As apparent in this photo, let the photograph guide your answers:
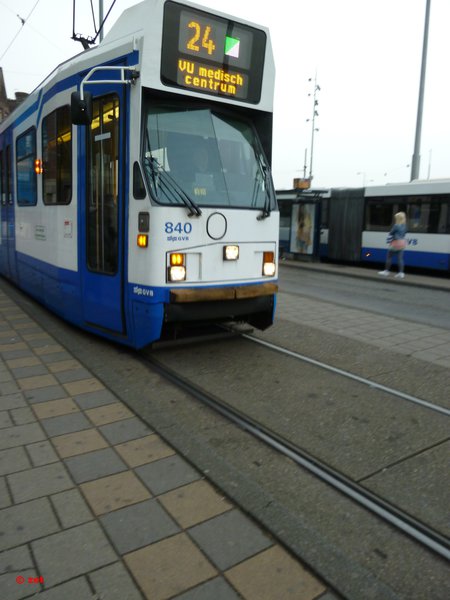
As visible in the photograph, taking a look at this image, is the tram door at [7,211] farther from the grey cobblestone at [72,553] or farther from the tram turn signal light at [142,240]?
the grey cobblestone at [72,553]

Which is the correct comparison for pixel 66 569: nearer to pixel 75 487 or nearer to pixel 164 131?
pixel 75 487

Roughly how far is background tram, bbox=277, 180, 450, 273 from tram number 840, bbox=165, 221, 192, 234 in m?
11.5

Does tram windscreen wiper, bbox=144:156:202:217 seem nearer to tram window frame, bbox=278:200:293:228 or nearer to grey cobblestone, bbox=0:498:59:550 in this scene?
grey cobblestone, bbox=0:498:59:550

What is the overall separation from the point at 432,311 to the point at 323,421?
598 centimetres

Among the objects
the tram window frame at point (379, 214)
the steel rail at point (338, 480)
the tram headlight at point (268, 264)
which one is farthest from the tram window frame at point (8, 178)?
the tram window frame at point (379, 214)

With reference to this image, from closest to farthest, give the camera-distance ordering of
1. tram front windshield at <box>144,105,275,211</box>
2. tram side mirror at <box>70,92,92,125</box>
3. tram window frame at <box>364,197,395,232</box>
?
tram side mirror at <box>70,92,92,125</box>
tram front windshield at <box>144,105,275,211</box>
tram window frame at <box>364,197,395,232</box>

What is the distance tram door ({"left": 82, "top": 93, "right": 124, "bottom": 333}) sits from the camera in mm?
4891

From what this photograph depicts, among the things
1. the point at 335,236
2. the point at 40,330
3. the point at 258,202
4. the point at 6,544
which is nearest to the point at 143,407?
the point at 6,544

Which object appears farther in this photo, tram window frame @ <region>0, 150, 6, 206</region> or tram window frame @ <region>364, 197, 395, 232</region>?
tram window frame @ <region>364, 197, 395, 232</region>

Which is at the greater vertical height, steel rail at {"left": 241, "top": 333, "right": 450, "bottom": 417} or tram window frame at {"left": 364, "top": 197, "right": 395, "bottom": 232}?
tram window frame at {"left": 364, "top": 197, "right": 395, "bottom": 232}

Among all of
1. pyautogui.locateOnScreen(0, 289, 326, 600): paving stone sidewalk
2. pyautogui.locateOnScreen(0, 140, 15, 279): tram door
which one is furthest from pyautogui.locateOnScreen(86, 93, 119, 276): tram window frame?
pyautogui.locateOnScreen(0, 140, 15, 279): tram door

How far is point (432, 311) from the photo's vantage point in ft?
28.9

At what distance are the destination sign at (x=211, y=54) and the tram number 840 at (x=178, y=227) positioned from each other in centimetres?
137

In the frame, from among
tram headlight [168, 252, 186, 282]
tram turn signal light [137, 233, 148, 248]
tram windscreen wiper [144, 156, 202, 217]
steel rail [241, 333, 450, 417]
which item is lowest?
steel rail [241, 333, 450, 417]
